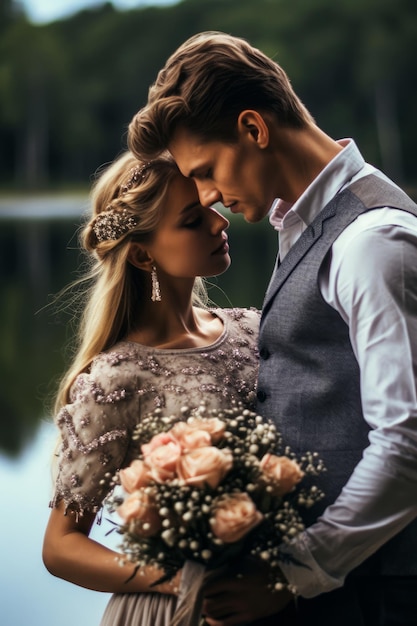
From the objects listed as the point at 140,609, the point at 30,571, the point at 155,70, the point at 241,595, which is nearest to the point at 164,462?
the point at 241,595

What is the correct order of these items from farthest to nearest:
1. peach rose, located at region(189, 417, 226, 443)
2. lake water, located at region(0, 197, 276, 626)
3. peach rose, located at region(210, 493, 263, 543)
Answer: lake water, located at region(0, 197, 276, 626) → peach rose, located at region(189, 417, 226, 443) → peach rose, located at region(210, 493, 263, 543)

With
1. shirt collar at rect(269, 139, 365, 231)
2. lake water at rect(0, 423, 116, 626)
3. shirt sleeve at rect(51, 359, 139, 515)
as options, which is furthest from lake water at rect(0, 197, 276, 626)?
shirt collar at rect(269, 139, 365, 231)

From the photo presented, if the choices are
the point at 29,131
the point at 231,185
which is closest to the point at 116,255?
the point at 231,185

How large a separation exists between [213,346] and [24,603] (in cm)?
536

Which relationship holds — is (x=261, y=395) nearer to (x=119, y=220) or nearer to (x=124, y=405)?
(x=124, y=405)

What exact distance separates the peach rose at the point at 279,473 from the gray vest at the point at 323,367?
0.80ft

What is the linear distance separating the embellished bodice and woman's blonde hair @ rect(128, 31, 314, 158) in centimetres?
54

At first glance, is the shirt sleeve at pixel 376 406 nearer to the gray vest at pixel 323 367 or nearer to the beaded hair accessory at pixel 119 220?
the gray vest at pixel 323 367

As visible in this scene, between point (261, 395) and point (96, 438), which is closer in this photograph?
point (261, 395)

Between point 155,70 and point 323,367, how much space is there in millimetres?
32212

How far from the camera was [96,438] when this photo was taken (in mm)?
2230

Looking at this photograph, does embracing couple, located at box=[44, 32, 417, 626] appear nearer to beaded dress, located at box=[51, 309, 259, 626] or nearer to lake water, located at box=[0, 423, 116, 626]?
beaded dress, located at box=[51, 309, 259, 626]

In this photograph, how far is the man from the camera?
5.93 ft

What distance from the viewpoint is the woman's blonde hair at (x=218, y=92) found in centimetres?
206
